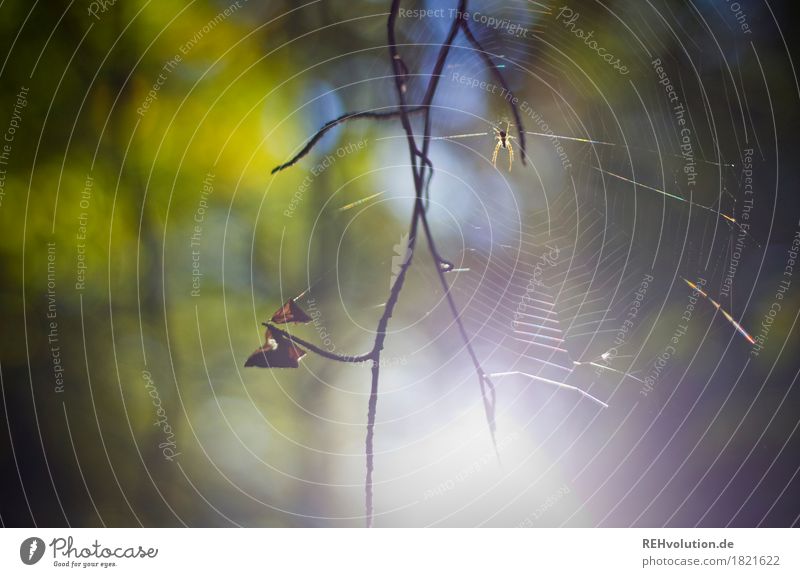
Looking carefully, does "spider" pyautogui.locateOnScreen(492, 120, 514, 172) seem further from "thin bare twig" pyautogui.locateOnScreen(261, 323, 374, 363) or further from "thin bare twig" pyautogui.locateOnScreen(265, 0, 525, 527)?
"thin bare twig" pyautogui.locateOnScreen(261, 323, 374, 363)

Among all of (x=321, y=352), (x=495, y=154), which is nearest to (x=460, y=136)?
(x=495, y=154)

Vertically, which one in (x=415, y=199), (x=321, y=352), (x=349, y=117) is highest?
(x=349, y=117)

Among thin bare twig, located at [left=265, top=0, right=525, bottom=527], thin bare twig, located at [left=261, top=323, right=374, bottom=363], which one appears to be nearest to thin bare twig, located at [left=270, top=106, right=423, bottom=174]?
thin bare twig, located at [left=265, top=0, right=525, bottom=527]

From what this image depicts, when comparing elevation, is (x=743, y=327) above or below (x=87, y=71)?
below

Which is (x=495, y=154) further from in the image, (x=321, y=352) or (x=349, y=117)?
(x=321, y=352)

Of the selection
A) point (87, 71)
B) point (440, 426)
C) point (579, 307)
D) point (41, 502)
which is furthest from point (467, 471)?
point (87, 71)

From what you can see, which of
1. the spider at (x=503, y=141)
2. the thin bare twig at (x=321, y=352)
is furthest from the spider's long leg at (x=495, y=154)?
the thin bare twig at (x=321, y=352)

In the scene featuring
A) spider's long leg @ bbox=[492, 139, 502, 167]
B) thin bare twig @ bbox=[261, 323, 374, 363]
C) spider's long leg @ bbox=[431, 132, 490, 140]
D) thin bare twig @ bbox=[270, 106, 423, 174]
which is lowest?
thin bare twig @ bbox=[261, 323, 374, 363]

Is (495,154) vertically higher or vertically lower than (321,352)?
higher

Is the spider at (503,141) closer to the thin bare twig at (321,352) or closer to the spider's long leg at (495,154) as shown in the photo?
the spider's long leg at (495,154)

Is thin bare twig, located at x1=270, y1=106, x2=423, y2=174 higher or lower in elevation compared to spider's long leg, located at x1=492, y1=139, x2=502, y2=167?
higher
